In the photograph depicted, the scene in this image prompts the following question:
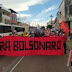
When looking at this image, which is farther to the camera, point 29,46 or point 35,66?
point 29,46

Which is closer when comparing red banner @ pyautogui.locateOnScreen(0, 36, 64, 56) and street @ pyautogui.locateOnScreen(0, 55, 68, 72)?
street @ pyautogui.locateOnScreen(0, 55, 68, 72)

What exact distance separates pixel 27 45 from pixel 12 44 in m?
0.76

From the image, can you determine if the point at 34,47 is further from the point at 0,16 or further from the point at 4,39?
the point at 0,16

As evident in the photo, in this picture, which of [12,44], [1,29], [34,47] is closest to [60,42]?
[34,47]

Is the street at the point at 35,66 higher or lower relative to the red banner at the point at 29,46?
lower

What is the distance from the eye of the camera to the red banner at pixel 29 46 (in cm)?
1226

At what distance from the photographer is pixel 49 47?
1251 centimetres

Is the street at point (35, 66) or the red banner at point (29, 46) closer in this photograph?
the street at point (35, 66)

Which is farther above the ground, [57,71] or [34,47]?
[34,47]

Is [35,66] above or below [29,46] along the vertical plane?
below

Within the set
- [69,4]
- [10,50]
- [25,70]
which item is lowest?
[25,70]

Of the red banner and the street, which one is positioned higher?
the red banner

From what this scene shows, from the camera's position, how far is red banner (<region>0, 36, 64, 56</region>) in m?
12.3

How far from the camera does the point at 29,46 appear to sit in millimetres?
12477
